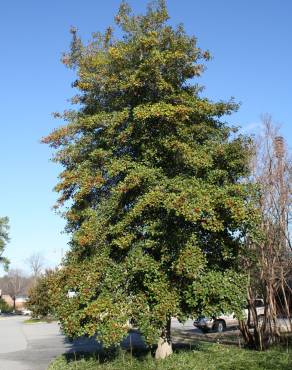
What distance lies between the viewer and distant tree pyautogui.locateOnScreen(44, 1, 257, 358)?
41.3 ft

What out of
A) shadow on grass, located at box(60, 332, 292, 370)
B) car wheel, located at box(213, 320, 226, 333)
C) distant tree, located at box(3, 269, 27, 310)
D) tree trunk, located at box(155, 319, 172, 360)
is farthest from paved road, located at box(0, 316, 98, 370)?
distant tree, located at box(3, 269, 27, 310)

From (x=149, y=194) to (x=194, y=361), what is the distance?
4.76 m

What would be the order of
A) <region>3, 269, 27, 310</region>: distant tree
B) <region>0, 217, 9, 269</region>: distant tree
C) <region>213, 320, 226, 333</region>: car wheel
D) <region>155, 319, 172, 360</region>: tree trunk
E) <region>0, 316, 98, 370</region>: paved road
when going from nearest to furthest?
<region>155, 319, 172, 360</region>: tree trunk < <region>0, 316, 98, 370</region>: paved road < <region>213, 320, 226, 333</region>: car wheel < <region>0, 217, 9, 269</region>: distant tree < <region>3, 269, 27, 310</region>: distant tree

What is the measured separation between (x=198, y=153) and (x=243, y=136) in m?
2.05

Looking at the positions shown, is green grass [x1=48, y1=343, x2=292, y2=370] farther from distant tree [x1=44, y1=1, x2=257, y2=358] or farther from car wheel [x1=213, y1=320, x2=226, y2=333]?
car wheel [x1=213, y1=320, x2=226, y2=333]

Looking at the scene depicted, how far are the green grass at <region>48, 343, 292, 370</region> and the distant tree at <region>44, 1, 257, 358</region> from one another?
0.86m

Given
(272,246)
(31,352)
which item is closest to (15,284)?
(31,352)

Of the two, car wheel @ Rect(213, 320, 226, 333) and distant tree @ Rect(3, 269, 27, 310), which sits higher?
distant tree @ Rect(3, 269, 27, 310)

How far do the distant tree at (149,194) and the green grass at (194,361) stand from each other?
33.9 inches

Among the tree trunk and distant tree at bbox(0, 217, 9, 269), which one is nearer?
the tree trunk

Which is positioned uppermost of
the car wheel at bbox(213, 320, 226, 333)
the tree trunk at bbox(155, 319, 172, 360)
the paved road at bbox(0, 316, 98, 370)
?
the tree trunk at bbox(155, 319, 172, 360)

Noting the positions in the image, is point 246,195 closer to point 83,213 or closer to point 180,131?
point 180,131

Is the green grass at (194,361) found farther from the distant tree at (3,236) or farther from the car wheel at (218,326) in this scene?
the distant tree at (3,236)

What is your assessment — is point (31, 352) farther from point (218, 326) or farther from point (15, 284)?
point (15, 284)
